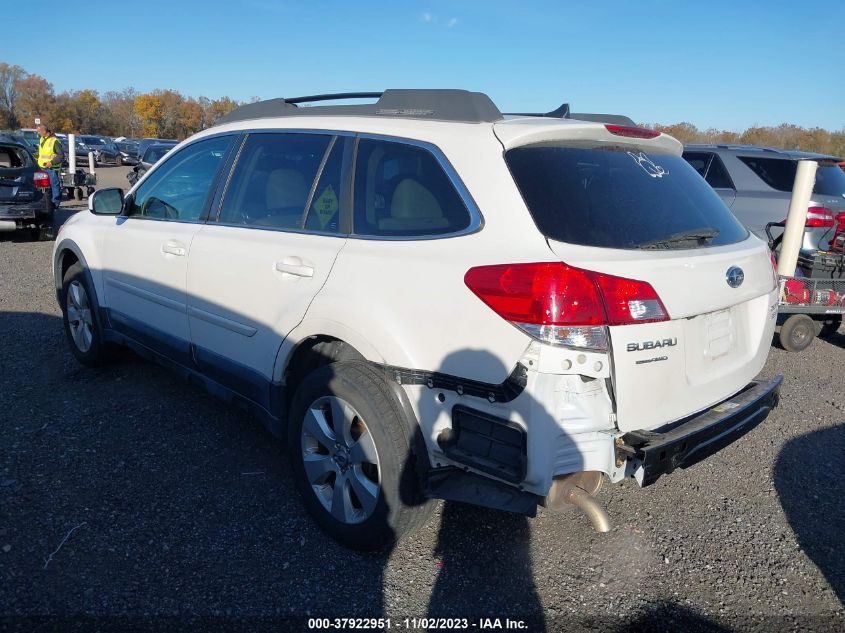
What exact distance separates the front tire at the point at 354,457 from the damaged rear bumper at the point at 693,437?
2.86ft

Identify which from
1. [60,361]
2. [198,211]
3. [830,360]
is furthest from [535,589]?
[830,360]

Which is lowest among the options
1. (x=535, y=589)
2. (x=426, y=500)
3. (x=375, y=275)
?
(x=535, y=589)

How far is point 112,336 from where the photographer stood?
15.5 ft

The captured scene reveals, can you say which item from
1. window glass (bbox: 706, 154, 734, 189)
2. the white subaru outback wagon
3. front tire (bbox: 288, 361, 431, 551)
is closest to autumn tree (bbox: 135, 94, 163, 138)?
window glass (bbox: 706, 154, 734, 189)

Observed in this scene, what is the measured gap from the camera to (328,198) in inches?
124

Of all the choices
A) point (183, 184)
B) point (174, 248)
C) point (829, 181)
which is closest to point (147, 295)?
point (174, 248)

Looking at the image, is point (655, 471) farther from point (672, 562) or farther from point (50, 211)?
point (50, 211)

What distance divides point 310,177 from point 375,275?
834 mm

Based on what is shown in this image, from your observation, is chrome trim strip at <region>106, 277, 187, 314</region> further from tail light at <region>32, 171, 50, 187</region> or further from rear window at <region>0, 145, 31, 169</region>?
rear window at <region>0, 145, 31, 169</region>

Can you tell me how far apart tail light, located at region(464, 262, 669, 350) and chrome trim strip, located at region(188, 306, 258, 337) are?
4.91 feet

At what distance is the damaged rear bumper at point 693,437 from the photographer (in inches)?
97.1

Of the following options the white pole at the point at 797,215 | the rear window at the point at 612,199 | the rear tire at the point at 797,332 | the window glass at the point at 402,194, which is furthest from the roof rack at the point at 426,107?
the rear tire at the point at 797,332

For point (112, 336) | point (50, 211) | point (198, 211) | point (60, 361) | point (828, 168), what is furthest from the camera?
point (50, 211)

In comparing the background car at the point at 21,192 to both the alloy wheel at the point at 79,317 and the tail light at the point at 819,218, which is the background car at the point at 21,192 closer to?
the alloy wheel at the point at 79,317
